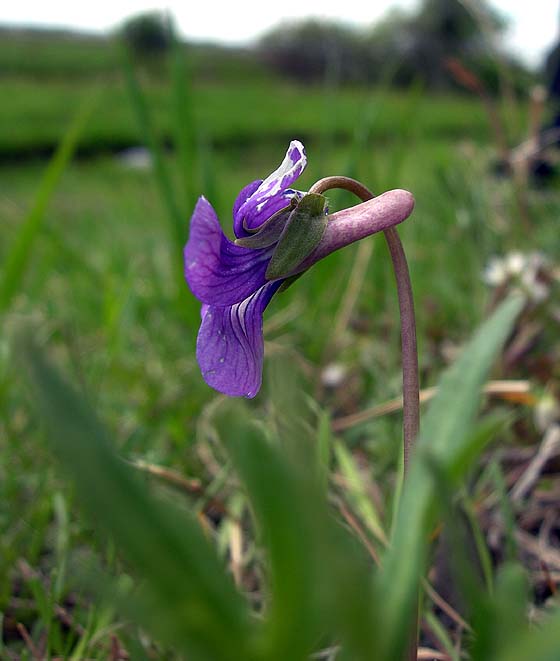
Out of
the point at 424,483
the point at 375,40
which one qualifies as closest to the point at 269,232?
the point at 424,483

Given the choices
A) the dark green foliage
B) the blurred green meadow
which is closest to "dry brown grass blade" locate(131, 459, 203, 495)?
the blurred green meadow

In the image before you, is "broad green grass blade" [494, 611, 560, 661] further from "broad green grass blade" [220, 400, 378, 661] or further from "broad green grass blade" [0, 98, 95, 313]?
"broad green grass blade" [0, 98, 95, 313]

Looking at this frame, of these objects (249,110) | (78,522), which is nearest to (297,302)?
(78,522)

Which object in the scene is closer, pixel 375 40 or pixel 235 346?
pixel 235 346

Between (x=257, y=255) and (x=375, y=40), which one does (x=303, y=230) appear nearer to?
(x=257, y=255)

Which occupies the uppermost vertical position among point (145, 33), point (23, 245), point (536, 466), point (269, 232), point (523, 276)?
point (145, 33)

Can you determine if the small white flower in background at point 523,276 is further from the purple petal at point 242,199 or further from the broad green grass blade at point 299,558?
the broad green grass blade at point 299,558
